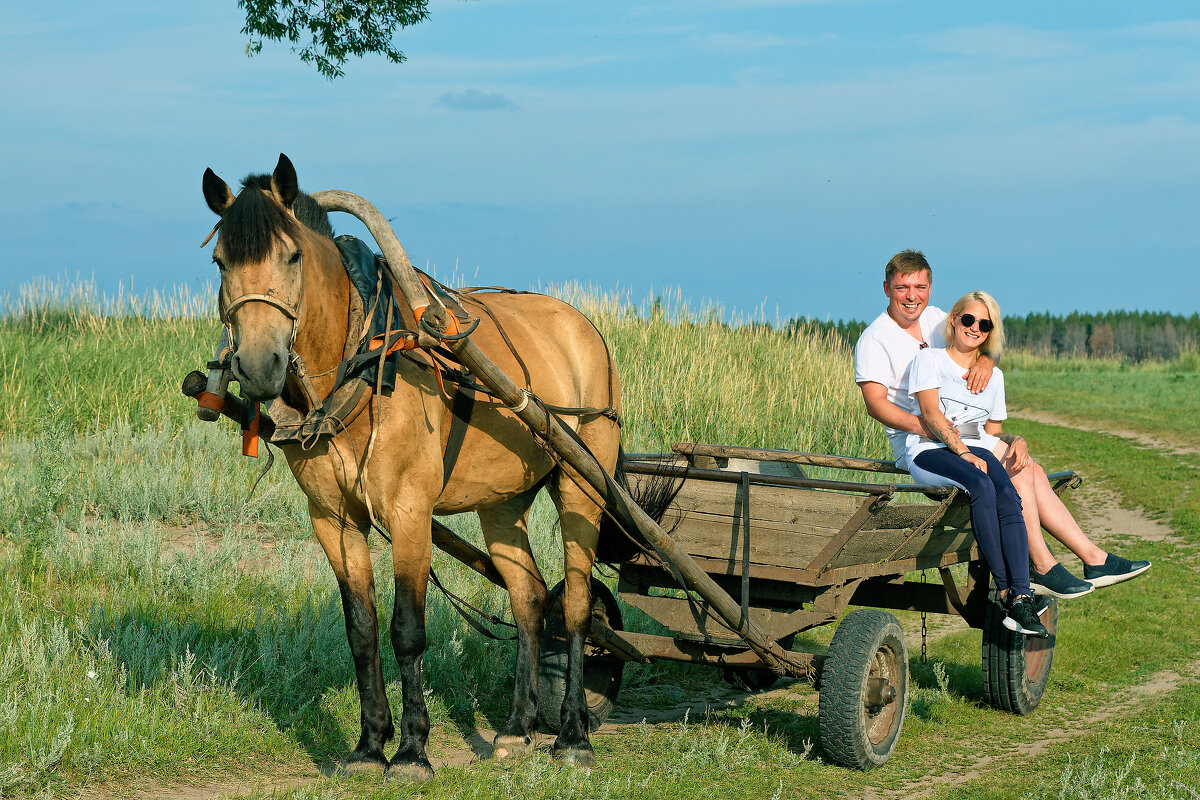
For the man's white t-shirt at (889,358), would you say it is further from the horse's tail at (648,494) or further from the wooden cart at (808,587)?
the horse's tail at (648,494)

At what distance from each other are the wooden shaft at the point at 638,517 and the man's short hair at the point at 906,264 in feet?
7.56

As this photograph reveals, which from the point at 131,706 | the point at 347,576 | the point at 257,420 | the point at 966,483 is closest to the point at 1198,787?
the point at 966,483

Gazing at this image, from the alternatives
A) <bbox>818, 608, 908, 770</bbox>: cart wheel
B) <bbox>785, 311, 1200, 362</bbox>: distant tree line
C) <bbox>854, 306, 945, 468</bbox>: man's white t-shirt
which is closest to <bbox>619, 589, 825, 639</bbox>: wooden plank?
<bbox>818, 608, 908, 770</bbox>: cart wheel

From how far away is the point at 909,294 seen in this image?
5922 millimetres

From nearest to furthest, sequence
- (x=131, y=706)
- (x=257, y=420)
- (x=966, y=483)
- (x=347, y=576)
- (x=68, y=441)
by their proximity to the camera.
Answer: (x=257, y=420) → (x=347, y=576) → (x=131, y=706) → (x=966, y=483) → (x=68, y=441)

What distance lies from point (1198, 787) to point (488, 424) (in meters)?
3.50

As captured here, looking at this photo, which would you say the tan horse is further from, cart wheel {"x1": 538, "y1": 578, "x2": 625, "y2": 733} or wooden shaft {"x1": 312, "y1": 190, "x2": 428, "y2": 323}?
wooden shaft {"x1": 312, "y1": 190, "x2": 428, "y2": 323}

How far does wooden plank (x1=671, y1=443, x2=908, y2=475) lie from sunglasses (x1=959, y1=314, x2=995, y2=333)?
99 cm

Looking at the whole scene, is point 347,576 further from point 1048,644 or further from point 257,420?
point 1048,644

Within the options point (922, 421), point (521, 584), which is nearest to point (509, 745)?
point (521, 584)

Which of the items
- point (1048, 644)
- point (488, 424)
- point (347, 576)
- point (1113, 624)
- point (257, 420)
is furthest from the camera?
point (1113, 624)

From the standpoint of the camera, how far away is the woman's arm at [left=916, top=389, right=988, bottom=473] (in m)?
5.29

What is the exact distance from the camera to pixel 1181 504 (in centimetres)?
1298

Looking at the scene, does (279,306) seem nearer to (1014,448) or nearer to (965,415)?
(965,415)
